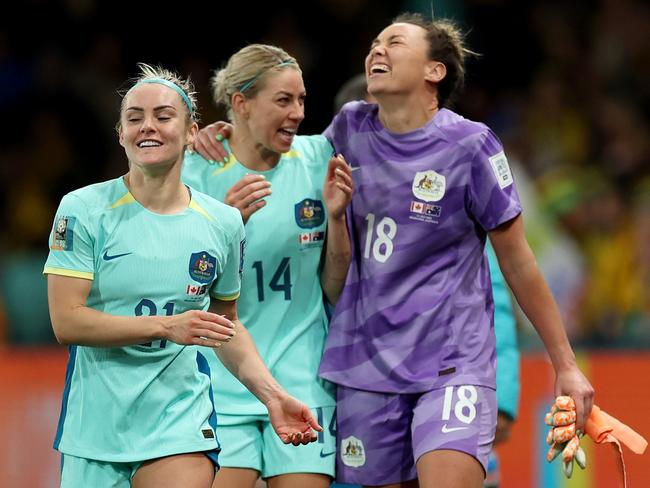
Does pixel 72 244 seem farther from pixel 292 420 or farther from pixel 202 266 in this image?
pixel 292 420

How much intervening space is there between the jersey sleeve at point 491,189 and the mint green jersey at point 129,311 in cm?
109

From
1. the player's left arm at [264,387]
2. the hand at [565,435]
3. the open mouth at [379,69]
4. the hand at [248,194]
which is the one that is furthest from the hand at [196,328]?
the open mouth at [379,69]

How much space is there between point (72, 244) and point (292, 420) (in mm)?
980

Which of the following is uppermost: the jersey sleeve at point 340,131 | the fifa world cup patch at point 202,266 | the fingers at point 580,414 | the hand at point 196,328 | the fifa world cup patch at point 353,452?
the jersey sleeve at point 340,131

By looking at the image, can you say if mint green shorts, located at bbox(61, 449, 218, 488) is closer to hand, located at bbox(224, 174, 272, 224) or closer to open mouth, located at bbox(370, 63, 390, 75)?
hand, located at bbox(224, 174, 272, 224)

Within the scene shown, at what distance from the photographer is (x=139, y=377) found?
4289 millimetres

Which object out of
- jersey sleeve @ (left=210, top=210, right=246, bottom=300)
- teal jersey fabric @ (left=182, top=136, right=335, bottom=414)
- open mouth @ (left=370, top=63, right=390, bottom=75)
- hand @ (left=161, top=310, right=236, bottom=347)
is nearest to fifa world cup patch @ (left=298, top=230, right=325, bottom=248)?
teal jersey fabric @ (left=182, top=136, right=335, bottom=414)

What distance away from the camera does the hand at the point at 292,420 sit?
4422mm

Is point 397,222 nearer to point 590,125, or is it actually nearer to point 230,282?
point 230,282

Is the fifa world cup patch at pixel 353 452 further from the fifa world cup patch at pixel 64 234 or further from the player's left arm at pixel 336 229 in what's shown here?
the fifa world cup patch at pixel 64 234

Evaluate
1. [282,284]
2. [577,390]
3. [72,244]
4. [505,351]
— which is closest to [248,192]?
[282,284]

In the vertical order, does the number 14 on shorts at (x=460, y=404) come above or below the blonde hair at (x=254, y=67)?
below

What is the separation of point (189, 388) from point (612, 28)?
358 inches

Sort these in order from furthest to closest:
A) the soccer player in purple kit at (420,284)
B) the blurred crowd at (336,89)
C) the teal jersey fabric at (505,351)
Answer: the blurred crowd at (336,89), the teal jersey fabric at (505,351), the soccer player in purple kit at (420,284)
